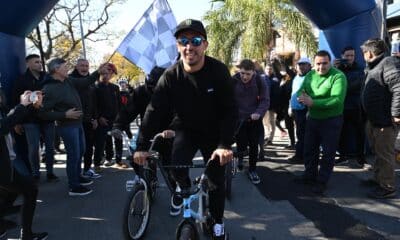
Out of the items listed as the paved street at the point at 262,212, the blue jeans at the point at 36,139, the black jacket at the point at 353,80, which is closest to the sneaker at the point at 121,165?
the paved street at the point at 262,212

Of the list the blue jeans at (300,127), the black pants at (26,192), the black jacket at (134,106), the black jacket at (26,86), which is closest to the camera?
the black pants at (26,192)

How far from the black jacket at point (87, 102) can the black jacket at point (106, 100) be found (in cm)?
12

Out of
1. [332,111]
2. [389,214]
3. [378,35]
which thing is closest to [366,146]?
[378,35]

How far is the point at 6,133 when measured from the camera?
3471mm

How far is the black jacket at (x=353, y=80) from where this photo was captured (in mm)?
6695

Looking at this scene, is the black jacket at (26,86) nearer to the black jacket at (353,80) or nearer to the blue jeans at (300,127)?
the blue jeans at (300,127)

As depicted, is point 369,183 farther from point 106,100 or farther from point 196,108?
point 106,100

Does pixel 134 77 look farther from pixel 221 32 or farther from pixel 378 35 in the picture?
pixel 378 35

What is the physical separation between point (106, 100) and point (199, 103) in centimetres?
389

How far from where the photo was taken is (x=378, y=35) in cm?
702

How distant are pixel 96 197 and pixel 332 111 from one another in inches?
135

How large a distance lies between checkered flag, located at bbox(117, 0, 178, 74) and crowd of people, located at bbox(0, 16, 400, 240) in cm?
62

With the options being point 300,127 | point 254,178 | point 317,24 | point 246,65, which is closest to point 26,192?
point 254,178

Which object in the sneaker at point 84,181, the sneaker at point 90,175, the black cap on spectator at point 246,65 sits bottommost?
the sneaker at point 84,181
